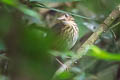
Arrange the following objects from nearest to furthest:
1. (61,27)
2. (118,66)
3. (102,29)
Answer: (102,29)
(61,27)
(118,66)

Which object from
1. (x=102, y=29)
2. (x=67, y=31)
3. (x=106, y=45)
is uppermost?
(x=106, y=45)

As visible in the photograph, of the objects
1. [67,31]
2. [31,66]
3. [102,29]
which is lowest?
[31,66]

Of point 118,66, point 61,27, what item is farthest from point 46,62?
point 118,66

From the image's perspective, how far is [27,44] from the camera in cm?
30

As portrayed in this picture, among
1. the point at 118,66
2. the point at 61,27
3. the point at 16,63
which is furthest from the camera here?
the point at 118,66

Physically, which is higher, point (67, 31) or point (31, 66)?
point (67, 31)

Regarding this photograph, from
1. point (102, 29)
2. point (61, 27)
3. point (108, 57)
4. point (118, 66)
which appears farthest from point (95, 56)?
point (118, 66)

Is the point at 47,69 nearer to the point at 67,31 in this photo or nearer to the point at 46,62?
the point at 46,62

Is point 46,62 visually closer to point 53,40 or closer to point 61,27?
point 53,40

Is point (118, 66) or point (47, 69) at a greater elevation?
point (118, 66)

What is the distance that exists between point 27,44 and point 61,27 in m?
1.86

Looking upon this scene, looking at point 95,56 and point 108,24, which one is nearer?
point 95,56

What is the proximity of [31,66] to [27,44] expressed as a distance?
20mm

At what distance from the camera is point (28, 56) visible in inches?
11.8
